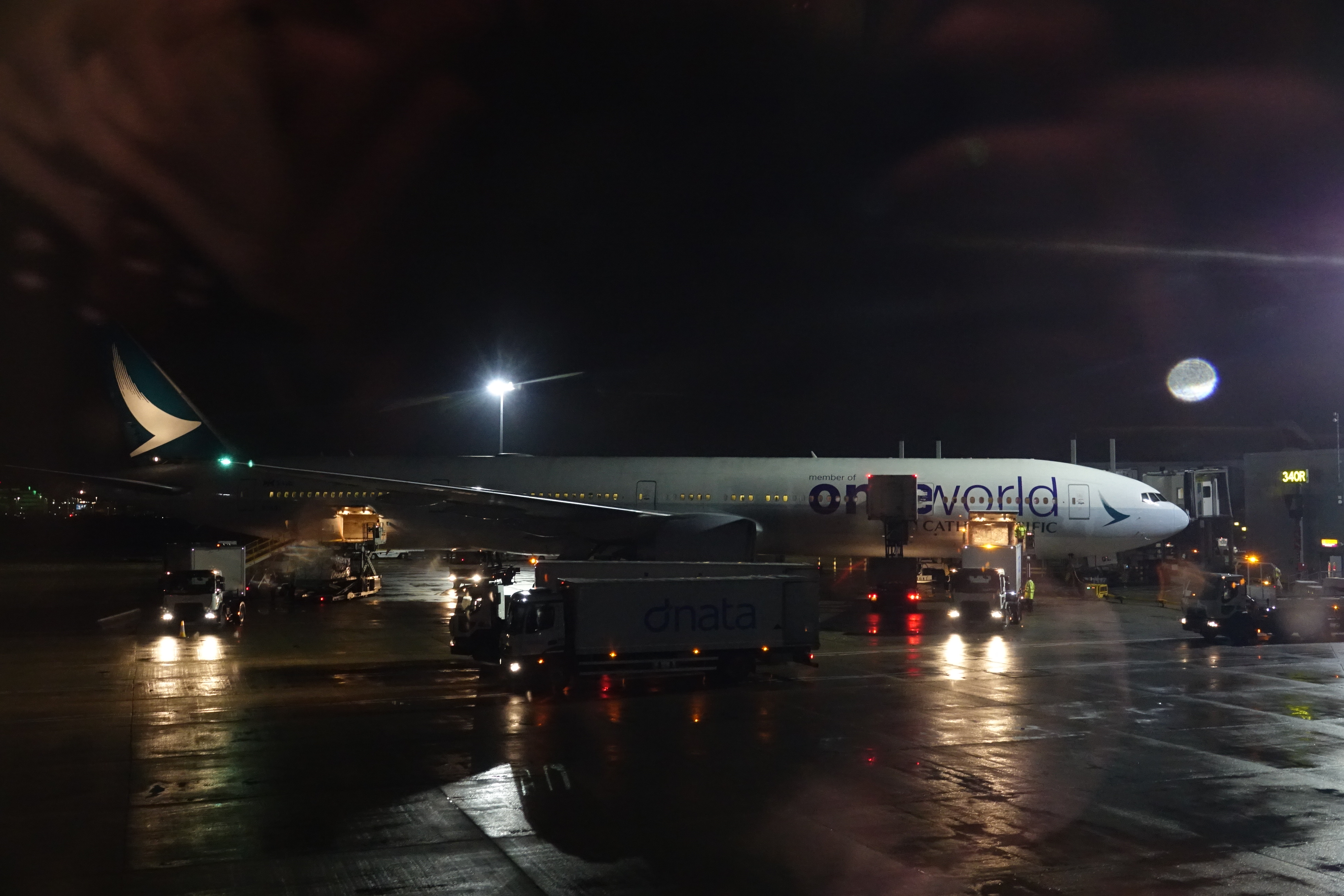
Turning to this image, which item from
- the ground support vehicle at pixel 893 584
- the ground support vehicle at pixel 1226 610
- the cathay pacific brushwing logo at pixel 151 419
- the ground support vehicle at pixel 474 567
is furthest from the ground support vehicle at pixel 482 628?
the cathay pacific brushwing logo at pixel 151 419

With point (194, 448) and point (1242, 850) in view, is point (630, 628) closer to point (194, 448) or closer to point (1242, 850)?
point (1242, 850)

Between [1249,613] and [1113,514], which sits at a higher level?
[1113,514]

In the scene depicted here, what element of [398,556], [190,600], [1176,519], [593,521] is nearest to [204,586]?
[190,600]

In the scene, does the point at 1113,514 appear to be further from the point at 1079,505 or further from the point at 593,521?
the point at 593,521

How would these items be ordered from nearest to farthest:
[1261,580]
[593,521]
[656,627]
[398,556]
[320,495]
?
[656,627]
[1261,580]
[593,521]
[320,495]
[398,556]

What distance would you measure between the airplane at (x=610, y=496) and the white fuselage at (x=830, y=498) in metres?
0.05

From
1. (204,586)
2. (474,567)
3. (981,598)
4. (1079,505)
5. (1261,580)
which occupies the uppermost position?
(1079,505)

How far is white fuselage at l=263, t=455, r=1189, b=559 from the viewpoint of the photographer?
37094mm

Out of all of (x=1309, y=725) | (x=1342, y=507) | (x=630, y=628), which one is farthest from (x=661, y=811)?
(x=1342, y=507)

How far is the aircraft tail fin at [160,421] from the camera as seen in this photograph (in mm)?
38219

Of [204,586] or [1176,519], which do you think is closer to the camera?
[204,586]

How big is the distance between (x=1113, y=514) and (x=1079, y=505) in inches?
49.2

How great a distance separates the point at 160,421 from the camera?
126 ft

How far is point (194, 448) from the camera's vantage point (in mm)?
38594
